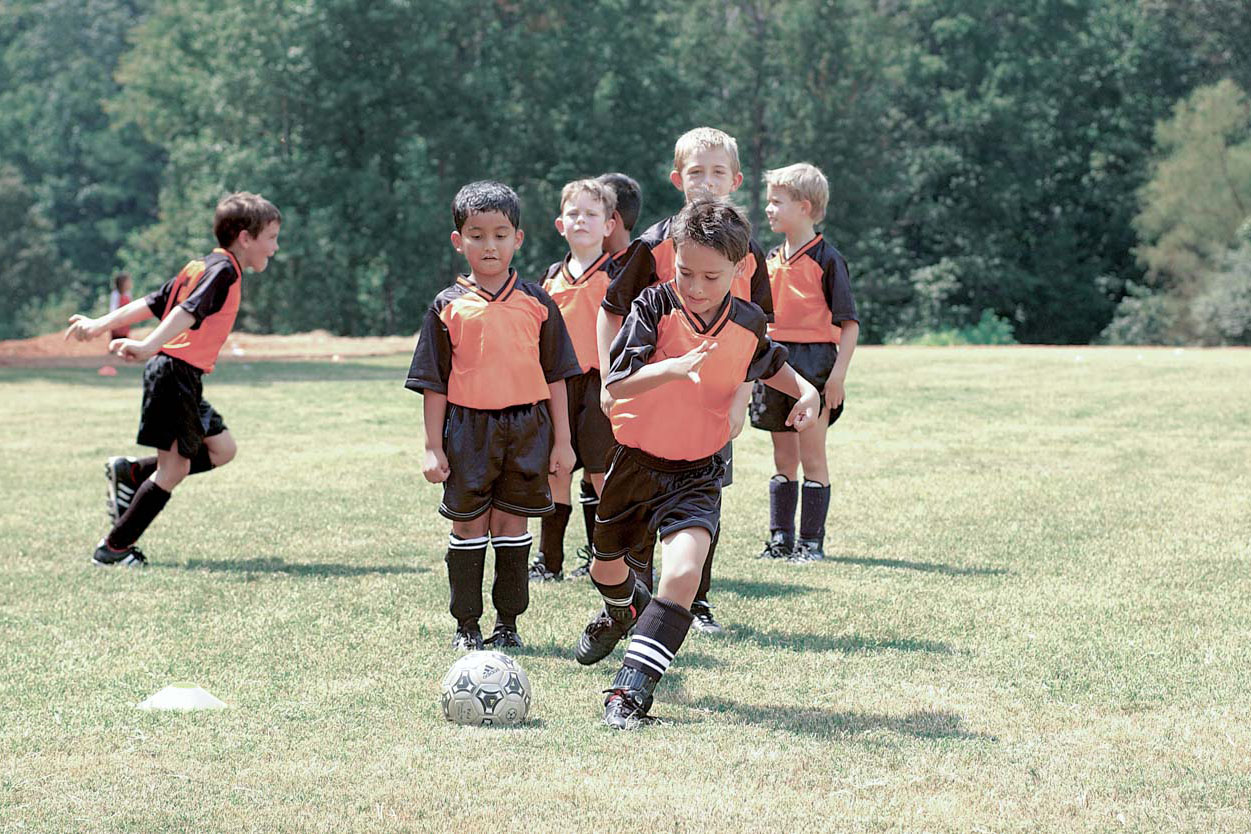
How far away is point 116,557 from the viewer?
24.9 feet

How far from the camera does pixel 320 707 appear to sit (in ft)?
16.0

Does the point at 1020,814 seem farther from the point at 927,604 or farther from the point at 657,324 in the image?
the point at 927,604

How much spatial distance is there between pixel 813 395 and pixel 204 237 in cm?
3559

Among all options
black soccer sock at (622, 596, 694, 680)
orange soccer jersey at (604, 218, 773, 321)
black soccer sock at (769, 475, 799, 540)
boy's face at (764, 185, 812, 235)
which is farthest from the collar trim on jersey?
black soccer sock at (769, 475, 799, 540)

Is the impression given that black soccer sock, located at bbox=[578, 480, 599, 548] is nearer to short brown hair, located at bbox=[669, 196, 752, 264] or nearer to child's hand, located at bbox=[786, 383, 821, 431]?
child's hand, located at bbox=[786, 383, 821, 431]

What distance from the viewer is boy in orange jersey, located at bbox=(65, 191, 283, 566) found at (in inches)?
288

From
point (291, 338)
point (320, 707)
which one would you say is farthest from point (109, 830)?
point (291, 338)

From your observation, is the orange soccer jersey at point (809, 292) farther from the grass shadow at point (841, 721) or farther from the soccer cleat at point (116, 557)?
the soccer cleat at point (116, 557)

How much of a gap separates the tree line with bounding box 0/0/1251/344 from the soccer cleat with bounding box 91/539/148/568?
29.8 meters

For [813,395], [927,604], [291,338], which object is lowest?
[291,338]

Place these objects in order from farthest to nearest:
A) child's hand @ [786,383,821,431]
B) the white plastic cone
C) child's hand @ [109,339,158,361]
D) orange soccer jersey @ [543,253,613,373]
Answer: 1. child's hand @ [109,339,158,361]
2. orange soccer jersey @ [543,253,613,373]
3. child's hand @ [786,383,821,431]
4. the white plastic cone

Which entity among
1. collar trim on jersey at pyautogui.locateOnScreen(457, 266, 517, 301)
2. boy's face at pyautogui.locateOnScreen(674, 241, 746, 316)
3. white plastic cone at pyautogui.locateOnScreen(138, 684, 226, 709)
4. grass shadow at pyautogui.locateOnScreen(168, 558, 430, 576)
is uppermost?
boy's face at pyautogui.locateOnScreen(674, 241, 746, 316)

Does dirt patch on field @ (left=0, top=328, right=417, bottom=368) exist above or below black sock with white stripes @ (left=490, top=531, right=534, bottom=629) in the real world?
below

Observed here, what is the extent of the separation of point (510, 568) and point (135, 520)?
266 cm
